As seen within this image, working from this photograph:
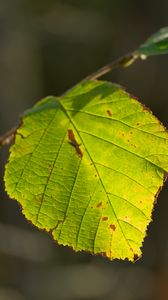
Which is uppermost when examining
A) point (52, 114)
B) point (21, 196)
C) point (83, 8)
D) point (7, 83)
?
point (83, 8)

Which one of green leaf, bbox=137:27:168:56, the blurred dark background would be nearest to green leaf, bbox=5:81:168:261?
green leaf, bbox=137:27:168:56

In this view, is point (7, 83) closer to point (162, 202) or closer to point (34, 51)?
point (34, 51)

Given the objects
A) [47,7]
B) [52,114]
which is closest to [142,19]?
[47,7]

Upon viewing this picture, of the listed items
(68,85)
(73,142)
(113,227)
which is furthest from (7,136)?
(68,85)

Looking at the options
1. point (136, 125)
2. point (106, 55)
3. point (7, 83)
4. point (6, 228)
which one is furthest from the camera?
point (106, 55)

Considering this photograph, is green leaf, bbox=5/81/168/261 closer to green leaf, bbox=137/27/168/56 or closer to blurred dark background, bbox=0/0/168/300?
green leaf, bbox=137/27/168/56

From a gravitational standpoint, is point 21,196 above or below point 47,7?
below

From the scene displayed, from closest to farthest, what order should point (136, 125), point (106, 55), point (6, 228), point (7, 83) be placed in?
1. point (136, 125)
2. point (6, 228)
3. point (7, 83)
4. point (106, 55)
